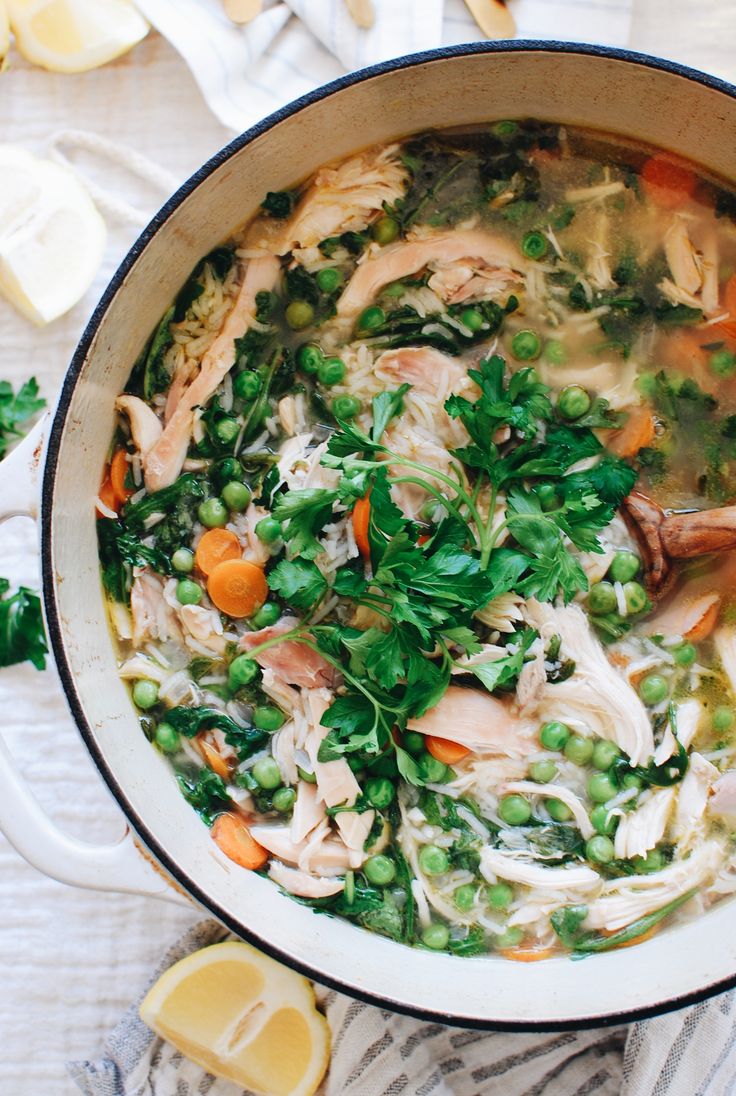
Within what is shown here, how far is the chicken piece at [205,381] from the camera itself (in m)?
2.73

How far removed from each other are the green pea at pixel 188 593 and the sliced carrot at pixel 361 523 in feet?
1.47

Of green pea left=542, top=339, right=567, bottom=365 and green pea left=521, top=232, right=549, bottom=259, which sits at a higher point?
green pea left=521, top=232, right=549, bottom=259

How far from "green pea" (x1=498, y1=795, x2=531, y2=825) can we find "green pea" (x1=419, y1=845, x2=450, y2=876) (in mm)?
190

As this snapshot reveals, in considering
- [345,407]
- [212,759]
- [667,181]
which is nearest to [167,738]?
[212,759]

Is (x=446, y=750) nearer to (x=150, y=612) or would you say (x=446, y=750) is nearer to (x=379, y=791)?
(x=379, y=791)

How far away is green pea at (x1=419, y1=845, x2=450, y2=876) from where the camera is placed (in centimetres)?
273

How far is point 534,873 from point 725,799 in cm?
→ 54

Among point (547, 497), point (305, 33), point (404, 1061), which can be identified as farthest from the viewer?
point (305, 33)

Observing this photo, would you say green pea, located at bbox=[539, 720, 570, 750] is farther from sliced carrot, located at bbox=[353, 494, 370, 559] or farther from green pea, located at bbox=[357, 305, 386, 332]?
green pea, located at bbox=[357, 305, 386, 332]

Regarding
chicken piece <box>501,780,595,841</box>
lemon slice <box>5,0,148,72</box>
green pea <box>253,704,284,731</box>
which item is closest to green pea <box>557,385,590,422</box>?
chicken piece <box>501,780,595,841</box>

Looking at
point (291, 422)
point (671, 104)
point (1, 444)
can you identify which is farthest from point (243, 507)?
point (671, 104)

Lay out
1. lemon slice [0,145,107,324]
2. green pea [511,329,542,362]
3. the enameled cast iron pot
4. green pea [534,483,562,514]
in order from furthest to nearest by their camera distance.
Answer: lemon slice [0,145,107,324] → green pea [511,329,542,362] → green pea [534,483,562,514] → the enameled cast iron pot

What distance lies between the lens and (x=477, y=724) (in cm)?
274

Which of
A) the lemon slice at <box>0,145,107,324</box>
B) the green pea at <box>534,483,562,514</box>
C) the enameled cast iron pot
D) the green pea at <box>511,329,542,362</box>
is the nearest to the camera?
the enameled cast iron pot
